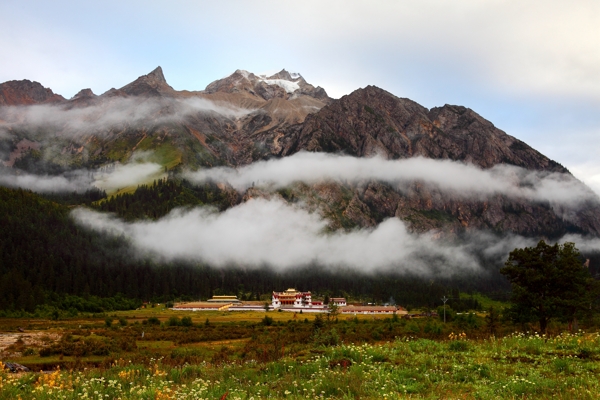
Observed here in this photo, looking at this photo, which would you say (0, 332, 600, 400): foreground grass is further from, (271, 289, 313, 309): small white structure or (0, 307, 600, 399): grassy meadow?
(271, 289, 313, 309): small white structure

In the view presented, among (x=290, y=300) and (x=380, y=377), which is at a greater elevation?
(x=380, y=377)

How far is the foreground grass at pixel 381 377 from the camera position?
13117 mm

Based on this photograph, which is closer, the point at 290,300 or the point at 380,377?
the point at 380,377

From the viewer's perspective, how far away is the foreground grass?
Result: 43.0ft

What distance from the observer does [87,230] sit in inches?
7756

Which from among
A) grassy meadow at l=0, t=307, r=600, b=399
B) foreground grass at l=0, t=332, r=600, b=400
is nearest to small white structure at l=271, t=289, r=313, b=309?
grassy meadow at l=0, t=307, r=600, b=399

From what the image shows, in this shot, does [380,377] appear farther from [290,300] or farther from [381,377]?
[290,300]

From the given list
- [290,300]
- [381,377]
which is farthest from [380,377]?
[290,300]

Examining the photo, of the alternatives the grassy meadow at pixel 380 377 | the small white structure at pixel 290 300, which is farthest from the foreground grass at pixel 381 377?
the small white structure at pixel 290 300

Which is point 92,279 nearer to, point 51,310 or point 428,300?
point 51,310

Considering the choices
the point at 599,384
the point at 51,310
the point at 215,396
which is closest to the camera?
the point at 599,384

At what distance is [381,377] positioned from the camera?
15.2 m

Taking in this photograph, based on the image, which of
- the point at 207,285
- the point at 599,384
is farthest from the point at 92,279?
the point at 599,384

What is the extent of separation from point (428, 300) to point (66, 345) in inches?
6207
